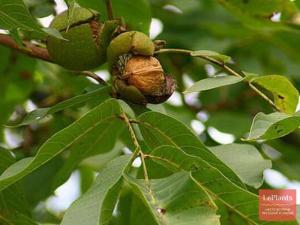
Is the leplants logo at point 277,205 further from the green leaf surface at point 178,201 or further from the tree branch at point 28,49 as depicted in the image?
the tree branch at point 28,49

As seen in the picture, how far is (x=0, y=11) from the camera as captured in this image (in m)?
1.45

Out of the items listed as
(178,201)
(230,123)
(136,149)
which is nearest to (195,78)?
(230,123)

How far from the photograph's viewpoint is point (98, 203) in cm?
122

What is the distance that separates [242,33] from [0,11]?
4.44 feet

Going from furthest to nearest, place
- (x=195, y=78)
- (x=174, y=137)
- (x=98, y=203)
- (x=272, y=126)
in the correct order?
1. (x=195, y=78)
2. (x=174, y=137)
3. (x=272, y=126)
4. (x=98, y=203)

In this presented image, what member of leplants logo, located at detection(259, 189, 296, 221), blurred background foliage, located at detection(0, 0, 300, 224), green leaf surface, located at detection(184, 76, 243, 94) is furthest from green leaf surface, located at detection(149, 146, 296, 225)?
blurred background foliage, located at detection(0, 0, 300, 224)

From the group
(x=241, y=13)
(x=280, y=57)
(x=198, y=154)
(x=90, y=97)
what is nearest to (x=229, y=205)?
(x=198, y=154)

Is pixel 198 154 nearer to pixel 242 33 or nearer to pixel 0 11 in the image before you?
pixel 0 11

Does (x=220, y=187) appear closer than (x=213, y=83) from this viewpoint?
Yes

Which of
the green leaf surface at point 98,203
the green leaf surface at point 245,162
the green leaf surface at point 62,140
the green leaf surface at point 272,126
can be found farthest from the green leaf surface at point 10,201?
the green leaf surface at point 272,126

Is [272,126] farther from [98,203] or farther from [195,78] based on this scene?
[195,78]

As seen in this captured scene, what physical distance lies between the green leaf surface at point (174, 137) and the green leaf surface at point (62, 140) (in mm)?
69

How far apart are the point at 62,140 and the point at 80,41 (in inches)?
13.1

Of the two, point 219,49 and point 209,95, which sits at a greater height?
point 219,49
